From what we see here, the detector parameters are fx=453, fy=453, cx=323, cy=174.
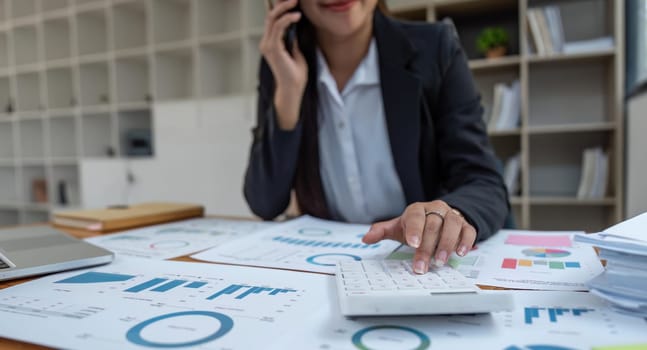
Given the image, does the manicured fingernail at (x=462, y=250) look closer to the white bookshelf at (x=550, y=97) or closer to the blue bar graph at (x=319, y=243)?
the blue bar graph at (x=319, y=243)

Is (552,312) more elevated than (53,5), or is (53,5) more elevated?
(53,5)

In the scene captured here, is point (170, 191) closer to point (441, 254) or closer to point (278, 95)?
point (278, 95)

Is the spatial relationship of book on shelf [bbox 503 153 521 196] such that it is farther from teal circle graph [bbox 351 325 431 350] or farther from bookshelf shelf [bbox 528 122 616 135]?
teal circle graph [bbox 351 325 431 350]

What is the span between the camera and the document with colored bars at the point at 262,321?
1.13ft

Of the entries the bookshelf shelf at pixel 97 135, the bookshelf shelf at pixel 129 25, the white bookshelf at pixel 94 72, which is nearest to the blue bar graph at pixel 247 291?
the white bookshelf at pixel 94 72

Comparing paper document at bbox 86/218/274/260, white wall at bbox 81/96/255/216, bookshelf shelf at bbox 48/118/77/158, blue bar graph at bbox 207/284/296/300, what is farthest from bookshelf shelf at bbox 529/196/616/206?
bookshelf shelf at bbox 48/118/77/158

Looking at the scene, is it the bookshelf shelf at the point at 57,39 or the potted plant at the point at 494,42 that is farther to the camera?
the bookshelf shelf at the point at 57,39

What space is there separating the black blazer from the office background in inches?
43.4

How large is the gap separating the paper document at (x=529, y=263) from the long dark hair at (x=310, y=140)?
0.50m

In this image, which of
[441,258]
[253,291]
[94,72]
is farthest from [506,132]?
[94,72]

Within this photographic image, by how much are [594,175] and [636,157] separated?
333mm

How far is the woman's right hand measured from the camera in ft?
3.41

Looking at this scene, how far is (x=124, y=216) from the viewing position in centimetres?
93

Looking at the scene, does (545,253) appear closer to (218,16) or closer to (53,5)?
(218,16)
